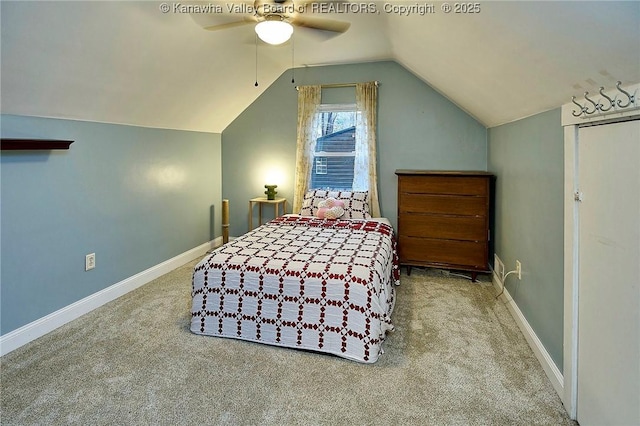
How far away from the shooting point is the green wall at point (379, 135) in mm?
4145

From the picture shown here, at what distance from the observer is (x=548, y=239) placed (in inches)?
83.0

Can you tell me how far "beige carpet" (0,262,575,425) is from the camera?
1735 mm

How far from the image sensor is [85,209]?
288 cm

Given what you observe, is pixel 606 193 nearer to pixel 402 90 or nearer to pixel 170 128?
pixel 402 90

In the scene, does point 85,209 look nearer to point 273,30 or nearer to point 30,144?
point 30,144

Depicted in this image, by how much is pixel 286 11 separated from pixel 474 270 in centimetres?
294

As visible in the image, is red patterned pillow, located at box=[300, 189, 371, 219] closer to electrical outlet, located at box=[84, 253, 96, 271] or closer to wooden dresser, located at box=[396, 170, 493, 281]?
wooden dresser, located at box=[396, 170, 493, 281]

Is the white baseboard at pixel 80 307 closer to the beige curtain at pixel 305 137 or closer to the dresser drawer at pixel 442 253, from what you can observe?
the beige curtain at pixel 305 137

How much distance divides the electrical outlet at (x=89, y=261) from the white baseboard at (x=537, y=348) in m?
3.39

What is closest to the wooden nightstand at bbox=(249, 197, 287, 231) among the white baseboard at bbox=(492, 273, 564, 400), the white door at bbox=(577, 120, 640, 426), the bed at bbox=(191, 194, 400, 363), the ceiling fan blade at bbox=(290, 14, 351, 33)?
the bed at bbox=(191, 194, 400, 363)

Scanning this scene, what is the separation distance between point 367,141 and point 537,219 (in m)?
2.36

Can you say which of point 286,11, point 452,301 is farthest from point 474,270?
point 286,11

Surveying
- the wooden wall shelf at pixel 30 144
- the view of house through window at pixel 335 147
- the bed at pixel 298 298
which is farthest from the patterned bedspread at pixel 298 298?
the view of house through window at pixel 335 147

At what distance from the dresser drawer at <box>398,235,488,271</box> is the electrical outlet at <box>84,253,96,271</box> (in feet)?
9.51
